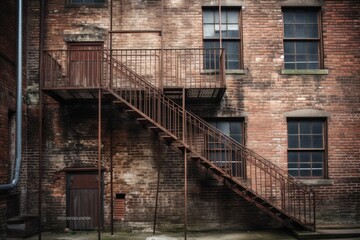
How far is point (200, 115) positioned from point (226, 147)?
1.21 metres

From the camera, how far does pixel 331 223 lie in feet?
36.6

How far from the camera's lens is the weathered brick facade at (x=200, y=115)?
36.9ft

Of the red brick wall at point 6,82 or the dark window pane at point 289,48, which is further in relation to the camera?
the dark window pane at point 289,48

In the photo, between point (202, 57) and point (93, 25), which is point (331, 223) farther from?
point (93, 25)

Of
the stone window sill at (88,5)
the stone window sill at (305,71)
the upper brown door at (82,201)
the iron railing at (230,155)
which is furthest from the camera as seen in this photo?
the stone window sill at (88,5)

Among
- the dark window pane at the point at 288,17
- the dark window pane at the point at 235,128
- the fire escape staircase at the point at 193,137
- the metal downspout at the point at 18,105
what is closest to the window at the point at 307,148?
the fire escape staircase at the point at 193,137

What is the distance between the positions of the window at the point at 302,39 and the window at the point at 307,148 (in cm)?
176

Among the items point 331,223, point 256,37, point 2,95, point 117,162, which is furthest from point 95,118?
point 331,223

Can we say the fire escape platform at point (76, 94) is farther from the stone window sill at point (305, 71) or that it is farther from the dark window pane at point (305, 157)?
the dark window pane at point (305, 157)

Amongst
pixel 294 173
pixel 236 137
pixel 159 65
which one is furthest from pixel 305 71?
pixel 159 65

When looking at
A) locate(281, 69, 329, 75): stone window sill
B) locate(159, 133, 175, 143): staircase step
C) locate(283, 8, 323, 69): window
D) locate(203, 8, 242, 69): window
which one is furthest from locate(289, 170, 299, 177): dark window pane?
locate(159, 133, 175, 143): staircase step

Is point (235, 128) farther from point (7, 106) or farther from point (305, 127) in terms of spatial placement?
point (7, 106)

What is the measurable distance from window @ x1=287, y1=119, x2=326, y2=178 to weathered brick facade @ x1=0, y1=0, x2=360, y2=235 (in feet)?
0.83

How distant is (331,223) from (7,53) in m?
10.1
